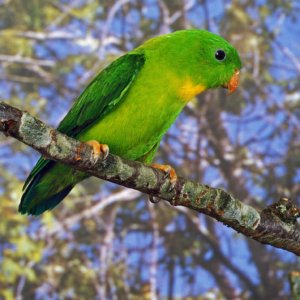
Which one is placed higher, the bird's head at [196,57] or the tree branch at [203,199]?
the bird's head at [196,57]

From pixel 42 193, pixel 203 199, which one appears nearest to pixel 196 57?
pixel 203 199

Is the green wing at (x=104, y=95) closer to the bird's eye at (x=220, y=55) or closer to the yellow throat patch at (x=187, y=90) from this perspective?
the yellow throat patch at (x=187, y=90)

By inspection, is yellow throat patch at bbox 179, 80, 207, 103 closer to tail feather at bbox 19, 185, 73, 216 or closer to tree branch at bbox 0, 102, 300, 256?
tree branch at bbox 0, 102, 300, 256

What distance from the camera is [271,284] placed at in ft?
13.3

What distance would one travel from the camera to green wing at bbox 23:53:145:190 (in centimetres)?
177

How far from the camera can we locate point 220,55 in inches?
73.6

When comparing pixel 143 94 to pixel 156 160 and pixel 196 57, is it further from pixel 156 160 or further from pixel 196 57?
pixel 156 160

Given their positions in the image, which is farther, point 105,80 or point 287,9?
point 287,9

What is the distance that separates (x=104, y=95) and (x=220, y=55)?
25.2 inches

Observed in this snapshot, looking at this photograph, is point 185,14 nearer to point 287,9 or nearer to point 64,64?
point 287,9

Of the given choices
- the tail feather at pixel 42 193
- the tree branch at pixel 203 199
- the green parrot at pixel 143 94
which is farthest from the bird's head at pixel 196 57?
the tail feather at pixel 42 193

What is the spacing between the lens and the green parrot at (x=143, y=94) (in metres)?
1.74

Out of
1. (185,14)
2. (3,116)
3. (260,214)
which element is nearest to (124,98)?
(3,116)

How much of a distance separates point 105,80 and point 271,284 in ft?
10.9
